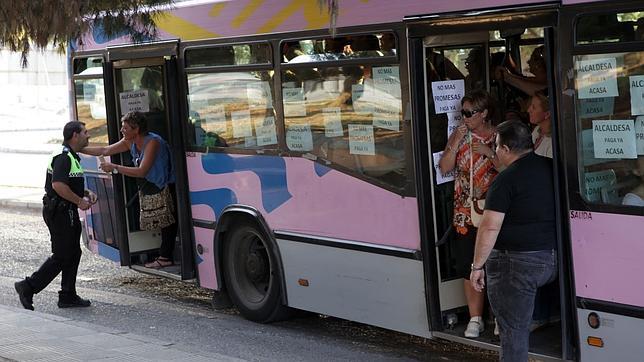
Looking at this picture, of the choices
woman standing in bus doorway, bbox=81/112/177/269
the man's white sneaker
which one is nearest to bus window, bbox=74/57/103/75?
woman standing in bus doorway, bbox=81/112/177/269

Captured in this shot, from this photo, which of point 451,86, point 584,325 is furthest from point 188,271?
point 584,325

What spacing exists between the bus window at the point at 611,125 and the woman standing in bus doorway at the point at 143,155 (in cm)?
483

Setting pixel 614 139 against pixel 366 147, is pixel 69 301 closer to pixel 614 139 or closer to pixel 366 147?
pixel 366 147

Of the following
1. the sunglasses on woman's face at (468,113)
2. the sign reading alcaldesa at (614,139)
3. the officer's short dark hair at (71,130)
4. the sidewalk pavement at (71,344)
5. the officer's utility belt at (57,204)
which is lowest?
the sidewalk pavement at (71,344)

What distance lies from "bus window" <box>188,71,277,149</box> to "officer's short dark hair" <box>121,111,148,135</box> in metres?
0.75

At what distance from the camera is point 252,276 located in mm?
8438

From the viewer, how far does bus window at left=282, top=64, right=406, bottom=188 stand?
6703mm

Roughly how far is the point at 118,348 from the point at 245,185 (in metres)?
2.01

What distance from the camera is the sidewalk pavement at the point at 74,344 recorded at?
249 inches

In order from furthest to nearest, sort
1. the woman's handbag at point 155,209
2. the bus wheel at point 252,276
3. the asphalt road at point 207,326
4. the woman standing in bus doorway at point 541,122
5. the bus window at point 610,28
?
the woman's handbag at point 155,209
the bus wheel at point 252,276
the asphalt road at point 207,326
the woman standing in bus doorway at point 541,122
the bus window at point 610,28

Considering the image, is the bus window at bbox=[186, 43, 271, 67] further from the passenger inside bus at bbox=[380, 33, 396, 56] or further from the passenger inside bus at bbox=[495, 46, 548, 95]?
the passenger inside bus at bbox=[495, 46, 548, 95]

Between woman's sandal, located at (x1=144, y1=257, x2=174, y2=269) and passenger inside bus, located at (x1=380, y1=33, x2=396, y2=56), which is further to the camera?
woman's sandal, located at (x1=144, y1=257, x2=174, y2=269)

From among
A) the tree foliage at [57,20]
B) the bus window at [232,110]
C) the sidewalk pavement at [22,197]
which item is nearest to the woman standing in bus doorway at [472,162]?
the bus window at [232,110]

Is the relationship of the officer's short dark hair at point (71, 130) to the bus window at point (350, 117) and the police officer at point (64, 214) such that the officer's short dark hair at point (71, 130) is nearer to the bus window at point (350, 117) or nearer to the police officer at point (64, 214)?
the police officer at point (64, 214)
